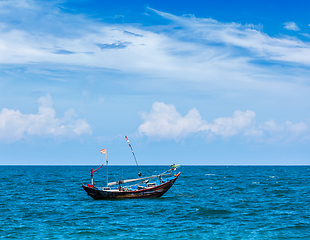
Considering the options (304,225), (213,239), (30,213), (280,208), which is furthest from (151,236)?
(280,208)

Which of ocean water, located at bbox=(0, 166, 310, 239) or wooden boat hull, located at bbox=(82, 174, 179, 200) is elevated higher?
wooden boat hull, located at bbox=(82, 174, 179, 200)

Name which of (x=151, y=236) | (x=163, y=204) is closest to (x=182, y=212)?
(x=163, y=204)

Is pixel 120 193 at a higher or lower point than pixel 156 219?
higher

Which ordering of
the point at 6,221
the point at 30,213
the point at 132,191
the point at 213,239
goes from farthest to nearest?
the point at 132,191 < the point at 30,213 < the point at 6,221 < the point at 213,239

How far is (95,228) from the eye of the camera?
32500 millimetres

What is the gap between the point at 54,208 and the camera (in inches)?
1775

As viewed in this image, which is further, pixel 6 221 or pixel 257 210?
pixel 257 210

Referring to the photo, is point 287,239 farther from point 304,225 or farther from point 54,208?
point 54,208

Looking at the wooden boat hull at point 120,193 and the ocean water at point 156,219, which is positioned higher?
the wooden boat hull at point 120,193

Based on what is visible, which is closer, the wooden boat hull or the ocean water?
the ocean water

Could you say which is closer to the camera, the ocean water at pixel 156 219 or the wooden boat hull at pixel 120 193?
the ocean water at pixel 156 219

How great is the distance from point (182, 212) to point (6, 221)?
63.9 feet

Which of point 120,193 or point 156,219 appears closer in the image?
point 156,219

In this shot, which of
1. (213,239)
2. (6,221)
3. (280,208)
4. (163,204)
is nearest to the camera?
(213,239)
